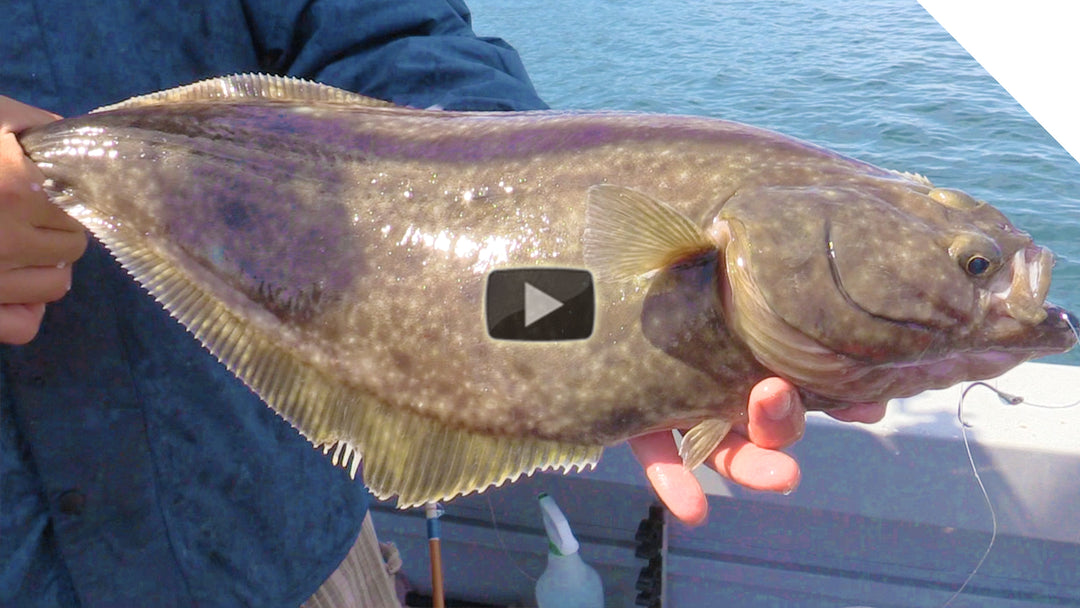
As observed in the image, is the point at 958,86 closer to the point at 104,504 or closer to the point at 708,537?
the point at 708,537

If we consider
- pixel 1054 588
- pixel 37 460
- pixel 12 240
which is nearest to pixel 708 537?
pixel 1054 588

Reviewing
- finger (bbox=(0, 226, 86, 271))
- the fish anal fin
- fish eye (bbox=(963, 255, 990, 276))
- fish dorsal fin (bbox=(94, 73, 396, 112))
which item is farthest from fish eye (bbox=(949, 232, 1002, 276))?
finger (bbox=(0, 226, 86, 271))

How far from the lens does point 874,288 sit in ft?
5.01

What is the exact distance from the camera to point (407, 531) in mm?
4004

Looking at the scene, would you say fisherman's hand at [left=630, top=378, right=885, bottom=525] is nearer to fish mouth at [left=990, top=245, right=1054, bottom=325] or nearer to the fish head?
the fish head

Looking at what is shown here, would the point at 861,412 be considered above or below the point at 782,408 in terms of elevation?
below

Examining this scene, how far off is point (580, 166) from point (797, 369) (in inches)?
Answer: 22.5

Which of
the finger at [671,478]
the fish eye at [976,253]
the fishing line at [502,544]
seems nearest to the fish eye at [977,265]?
the fish eye at [976,253]

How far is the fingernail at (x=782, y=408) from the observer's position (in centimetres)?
→ 153

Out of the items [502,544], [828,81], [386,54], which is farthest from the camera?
[828,81]

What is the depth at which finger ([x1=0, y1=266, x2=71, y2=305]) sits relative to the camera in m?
1.66
